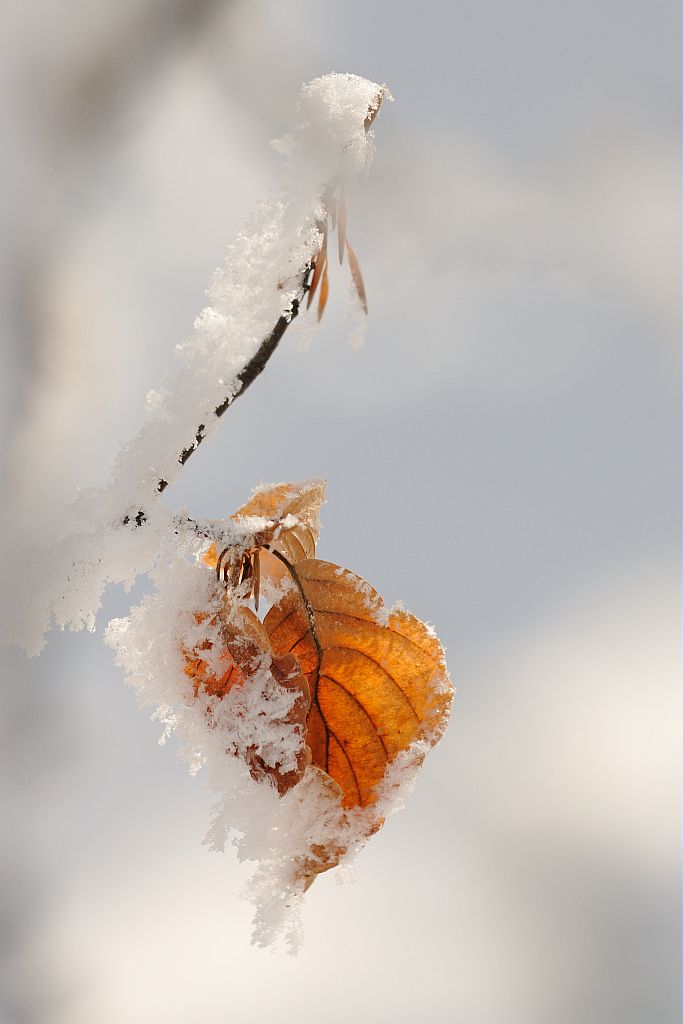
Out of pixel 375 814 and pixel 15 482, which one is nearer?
pixel 375 814

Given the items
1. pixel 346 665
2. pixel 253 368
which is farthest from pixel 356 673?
pixel 253 368

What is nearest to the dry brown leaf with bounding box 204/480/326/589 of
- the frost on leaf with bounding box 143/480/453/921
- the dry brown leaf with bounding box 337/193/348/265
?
the frost on leaf with bounding box 143/480/453/921

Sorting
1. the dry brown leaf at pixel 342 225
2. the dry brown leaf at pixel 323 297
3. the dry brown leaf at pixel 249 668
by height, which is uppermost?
the dry brown leaf at pixel 342 225

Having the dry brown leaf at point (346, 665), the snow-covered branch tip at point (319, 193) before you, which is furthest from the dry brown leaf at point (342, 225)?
the dry brown leaf at point (346, 665)

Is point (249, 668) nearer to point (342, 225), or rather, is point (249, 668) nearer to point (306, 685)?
point (306, 685)

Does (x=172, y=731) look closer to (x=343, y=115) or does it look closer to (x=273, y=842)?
(x=273, y=842)

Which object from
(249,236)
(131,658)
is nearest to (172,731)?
(131,658)

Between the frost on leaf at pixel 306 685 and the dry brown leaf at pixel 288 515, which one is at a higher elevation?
the dry brown leaf at pixel 288 515

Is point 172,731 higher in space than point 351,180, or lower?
lower

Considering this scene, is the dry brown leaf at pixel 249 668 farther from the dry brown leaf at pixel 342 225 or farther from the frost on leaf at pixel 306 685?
the dry brown leaf at pixel 342 225
